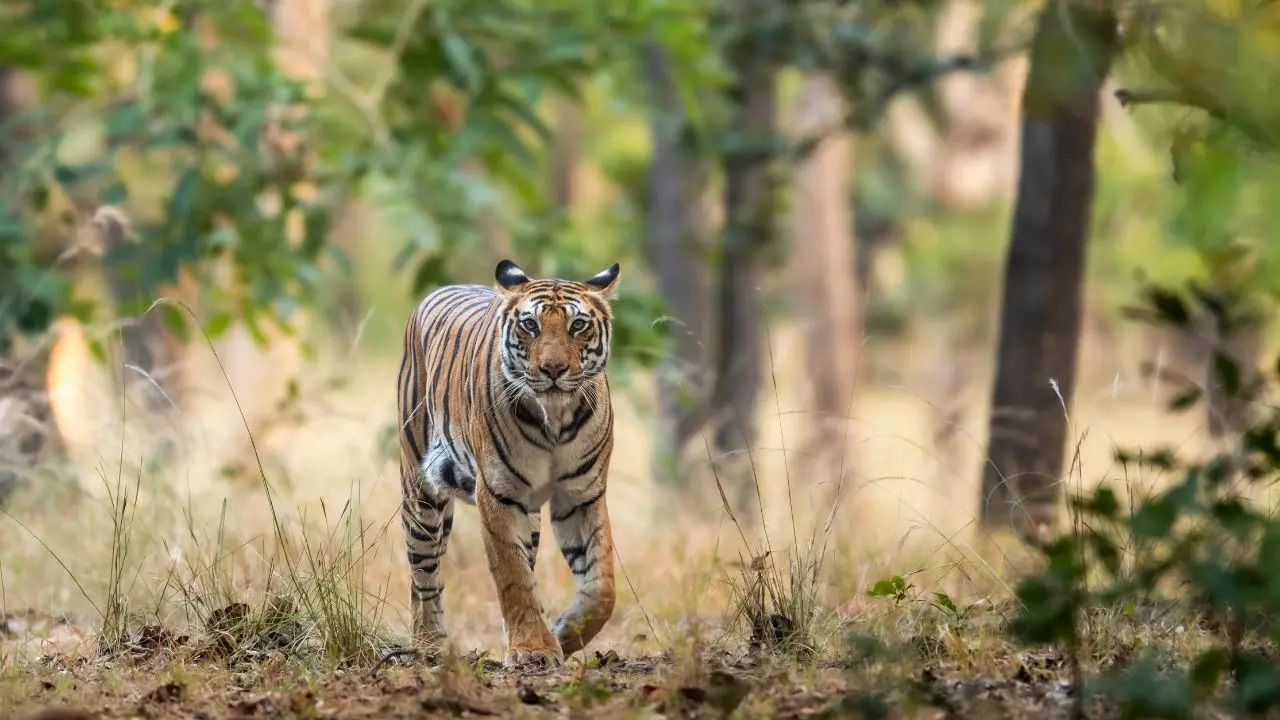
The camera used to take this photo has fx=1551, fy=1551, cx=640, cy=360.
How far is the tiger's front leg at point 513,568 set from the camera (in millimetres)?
5230

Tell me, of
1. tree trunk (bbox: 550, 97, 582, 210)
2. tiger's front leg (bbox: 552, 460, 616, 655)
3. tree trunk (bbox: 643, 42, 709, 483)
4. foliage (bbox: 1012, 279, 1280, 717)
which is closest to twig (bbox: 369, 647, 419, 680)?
tiger's front leg (bbox: 552, 460, 616, 655)

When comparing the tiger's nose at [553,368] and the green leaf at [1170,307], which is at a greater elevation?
the green leaf at [1170,307]

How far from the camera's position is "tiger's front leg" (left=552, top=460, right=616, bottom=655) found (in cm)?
538

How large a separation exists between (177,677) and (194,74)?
181 inches

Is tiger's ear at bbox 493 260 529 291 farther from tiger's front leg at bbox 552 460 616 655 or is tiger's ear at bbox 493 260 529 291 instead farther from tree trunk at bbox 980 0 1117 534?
tree trunk at bbox 980 0 1117 534

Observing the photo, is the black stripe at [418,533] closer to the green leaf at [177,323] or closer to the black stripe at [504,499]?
the black stripe at [504,499]

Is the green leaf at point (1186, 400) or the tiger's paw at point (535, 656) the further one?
the tiger's paw at point (535, 656)

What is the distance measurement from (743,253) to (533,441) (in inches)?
241

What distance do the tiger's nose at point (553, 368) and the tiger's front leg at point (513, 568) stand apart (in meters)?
0.50

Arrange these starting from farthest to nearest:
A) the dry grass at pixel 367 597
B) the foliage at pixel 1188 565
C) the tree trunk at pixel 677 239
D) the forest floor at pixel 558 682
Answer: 1. the tree trunk at pixel 677 239
2. the dry grass at pixel 367 597
3. the forest floor at pixel 558 682
4. the foliage at pixel 1188 565

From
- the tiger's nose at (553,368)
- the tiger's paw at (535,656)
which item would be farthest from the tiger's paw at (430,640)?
the tiger's nose at (553,368)

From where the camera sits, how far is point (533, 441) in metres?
5.36

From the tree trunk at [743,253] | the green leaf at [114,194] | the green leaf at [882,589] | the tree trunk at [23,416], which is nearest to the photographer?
the green leaf at [882,589]

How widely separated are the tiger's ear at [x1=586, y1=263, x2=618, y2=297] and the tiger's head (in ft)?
0.31
